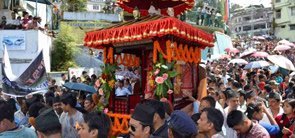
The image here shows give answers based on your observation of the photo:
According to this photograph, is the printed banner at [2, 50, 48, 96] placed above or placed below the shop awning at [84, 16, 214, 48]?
below

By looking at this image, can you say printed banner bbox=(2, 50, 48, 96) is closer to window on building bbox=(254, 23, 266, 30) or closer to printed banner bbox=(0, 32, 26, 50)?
printed banner bbox=(0, 32, 26, 50)

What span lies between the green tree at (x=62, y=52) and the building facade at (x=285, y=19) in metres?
34.8

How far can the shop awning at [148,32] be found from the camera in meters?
6.95

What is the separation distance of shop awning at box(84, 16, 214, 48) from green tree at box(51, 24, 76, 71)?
13272mm

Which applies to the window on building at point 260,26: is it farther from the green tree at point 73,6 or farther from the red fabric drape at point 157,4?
the red fabric drape at point 157,4

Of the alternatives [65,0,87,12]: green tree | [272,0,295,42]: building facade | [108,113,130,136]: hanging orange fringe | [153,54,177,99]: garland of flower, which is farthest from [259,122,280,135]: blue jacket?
[272,0,295,42]: building facade

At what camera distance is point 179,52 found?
735cm

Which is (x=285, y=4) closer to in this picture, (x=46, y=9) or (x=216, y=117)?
(x=46, y=9)

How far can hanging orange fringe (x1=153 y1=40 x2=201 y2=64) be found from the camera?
7.04 metres

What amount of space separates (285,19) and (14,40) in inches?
1560

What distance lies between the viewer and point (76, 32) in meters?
26.8

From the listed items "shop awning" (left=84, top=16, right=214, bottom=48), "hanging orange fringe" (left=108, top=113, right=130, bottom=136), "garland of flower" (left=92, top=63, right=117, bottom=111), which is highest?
"shop awning" (left=84, top=16, right=214, bottom=48)

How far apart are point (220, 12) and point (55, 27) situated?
15.1m

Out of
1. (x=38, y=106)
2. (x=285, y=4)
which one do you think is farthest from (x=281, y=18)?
(x=38, y=106)
